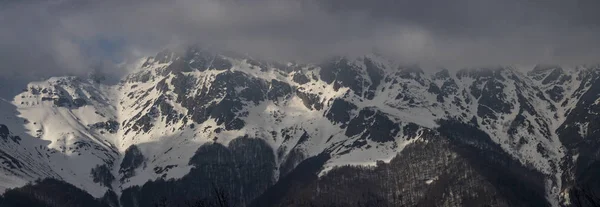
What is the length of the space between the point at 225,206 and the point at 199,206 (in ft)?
21.3

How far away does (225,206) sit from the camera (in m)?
183

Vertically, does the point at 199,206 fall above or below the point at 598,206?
A: above

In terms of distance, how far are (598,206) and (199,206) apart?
87651 mm

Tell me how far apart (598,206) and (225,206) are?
81.3m

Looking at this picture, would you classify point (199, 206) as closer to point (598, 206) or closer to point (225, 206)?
point (225, 206)

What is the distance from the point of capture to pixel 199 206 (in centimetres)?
18538

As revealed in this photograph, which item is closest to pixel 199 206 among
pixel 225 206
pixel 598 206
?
pixel 225 206

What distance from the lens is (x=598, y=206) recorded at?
172 m

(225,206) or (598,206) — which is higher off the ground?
(225,206)

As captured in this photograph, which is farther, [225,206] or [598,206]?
[225,206]

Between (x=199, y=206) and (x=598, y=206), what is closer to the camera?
(x=598, y=206)
